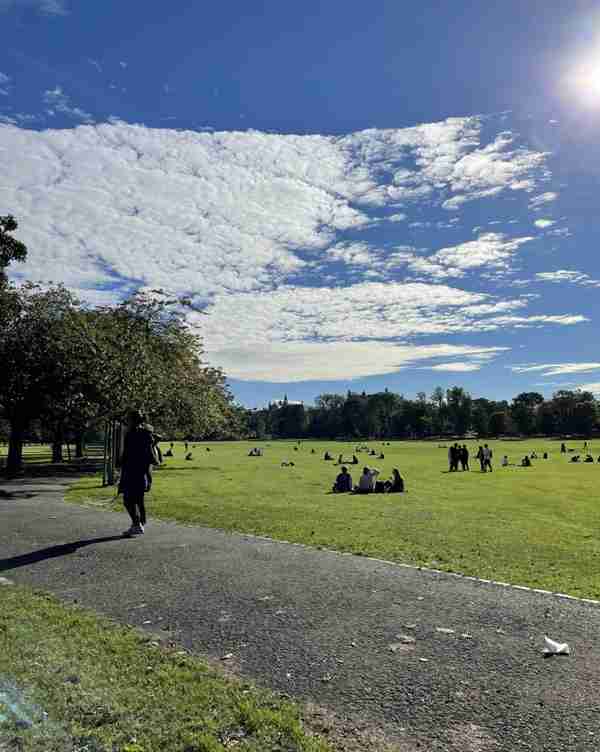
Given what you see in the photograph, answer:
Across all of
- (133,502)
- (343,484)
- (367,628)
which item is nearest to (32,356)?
(343,484)

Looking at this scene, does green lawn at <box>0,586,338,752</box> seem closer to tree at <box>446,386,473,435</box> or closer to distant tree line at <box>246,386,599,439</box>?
distant tree line at <box>246,386,599,439</box>

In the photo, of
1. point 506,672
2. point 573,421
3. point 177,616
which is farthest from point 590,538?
point 573,421

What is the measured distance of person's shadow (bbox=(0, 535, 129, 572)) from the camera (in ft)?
28.6

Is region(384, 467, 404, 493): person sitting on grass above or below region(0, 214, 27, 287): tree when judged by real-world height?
below

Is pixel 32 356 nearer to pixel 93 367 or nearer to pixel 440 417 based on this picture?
pixel 93 367

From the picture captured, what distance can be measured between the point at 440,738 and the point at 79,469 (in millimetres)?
34589

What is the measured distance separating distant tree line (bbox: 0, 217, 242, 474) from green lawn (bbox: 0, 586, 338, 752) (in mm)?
19471

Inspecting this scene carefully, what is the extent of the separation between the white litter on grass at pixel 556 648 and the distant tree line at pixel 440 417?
137 metres

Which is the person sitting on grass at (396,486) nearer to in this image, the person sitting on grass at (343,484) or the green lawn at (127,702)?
the person sitting on grass at (343,484)

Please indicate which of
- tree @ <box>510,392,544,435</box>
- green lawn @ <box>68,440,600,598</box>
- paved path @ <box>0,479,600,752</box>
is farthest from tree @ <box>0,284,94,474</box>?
tree @ <box>510,392,544,435</box>

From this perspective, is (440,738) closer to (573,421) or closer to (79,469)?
(79,469)

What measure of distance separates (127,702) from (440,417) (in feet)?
563

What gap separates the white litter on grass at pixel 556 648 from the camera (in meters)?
5.15

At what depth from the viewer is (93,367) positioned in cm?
2339
